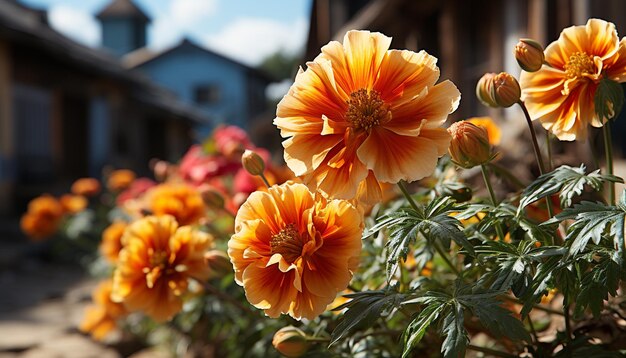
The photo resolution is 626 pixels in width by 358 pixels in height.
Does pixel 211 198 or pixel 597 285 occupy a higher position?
pixel 597 285

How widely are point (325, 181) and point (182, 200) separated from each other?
3.68 feet

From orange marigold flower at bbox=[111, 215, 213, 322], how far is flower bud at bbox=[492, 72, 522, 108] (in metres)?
0.63

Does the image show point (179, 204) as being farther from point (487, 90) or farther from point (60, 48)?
point (60, 48)

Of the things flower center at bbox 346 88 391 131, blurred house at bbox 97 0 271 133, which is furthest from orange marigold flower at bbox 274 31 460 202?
blurred house at bbox 97 0 271 133

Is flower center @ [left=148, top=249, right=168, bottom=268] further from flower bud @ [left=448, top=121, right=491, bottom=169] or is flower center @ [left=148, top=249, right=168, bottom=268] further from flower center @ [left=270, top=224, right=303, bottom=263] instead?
flower bud @ [left=448, top=121, right=491, bottom=169]

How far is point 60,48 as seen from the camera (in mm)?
9516

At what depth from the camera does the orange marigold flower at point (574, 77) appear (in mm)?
956

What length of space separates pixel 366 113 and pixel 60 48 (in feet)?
31.1

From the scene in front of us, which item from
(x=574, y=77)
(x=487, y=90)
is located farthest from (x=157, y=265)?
(x=574, y=77)

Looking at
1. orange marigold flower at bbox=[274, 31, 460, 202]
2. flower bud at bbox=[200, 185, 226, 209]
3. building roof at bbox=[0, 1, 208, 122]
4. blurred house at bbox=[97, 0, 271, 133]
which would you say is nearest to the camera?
orange marigold flower at bbox=[274, 31, 460, 202]

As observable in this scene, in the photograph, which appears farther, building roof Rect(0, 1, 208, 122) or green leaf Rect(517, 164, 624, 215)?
building roof Rect(0, 1, 208, 122)

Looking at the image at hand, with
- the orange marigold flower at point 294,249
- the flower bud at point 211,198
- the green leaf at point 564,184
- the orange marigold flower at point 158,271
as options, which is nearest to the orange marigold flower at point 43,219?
the flower bud at point 211,198

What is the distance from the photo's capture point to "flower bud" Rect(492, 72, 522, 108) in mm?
951

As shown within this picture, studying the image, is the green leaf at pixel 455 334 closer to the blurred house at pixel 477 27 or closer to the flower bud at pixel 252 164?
the flower bud at pixel 252 164
